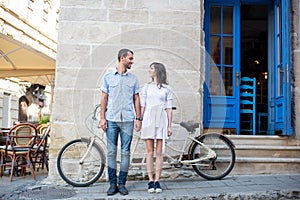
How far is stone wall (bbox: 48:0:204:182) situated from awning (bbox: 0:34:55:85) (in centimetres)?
155

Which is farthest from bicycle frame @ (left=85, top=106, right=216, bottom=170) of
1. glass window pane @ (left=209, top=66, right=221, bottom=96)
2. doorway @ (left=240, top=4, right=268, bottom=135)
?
doorway @ (left=240, top=4, right=268, bottom=135)

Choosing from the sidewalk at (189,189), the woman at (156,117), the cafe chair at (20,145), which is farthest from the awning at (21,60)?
the woman at (156,117)

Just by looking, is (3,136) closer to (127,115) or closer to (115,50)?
(115,50)

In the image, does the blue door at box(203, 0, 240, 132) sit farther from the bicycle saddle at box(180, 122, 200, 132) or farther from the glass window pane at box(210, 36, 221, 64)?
the bicycle saddle at box(180, 122, 200, 132)

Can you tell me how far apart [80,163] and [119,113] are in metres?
0.89

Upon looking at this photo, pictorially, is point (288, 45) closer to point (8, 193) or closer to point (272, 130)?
point (272, 130)

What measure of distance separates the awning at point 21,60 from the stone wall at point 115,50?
1.55 meters

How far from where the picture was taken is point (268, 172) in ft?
14.9

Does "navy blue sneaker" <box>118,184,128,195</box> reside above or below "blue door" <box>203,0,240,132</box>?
below

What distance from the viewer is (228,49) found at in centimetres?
560

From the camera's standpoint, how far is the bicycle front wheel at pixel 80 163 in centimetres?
402

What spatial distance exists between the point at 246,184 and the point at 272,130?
2037mm

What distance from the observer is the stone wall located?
14.2 ft

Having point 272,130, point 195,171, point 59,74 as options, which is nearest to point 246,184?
point 195,171
